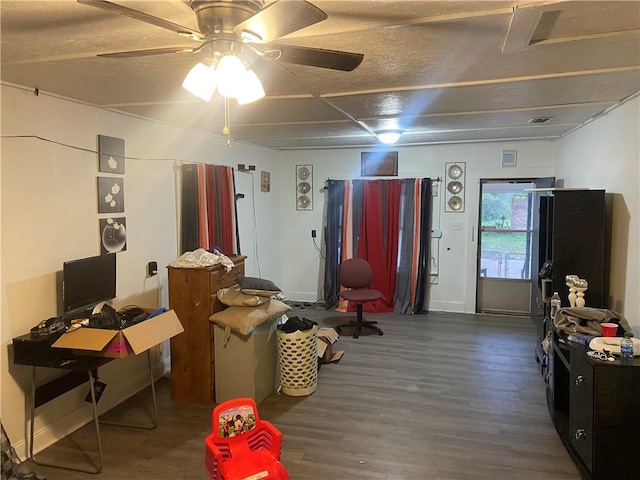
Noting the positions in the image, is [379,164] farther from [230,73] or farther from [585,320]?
[230,73]

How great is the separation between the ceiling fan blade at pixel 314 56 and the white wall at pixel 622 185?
2.41m

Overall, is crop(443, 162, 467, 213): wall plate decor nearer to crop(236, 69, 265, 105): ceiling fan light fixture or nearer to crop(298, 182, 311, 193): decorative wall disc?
crop(298, 182, 311, 193): decorative wall disc

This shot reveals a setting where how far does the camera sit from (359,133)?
5051 millimetres

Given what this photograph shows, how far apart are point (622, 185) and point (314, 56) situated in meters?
2.79

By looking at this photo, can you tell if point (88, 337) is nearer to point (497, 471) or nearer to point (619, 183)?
point (497, 471)

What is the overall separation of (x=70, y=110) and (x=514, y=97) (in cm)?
308

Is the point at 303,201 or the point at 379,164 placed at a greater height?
the point at 379,164

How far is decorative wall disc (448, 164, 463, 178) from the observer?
6250 millimetres

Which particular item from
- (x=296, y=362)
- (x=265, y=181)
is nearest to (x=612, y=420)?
(x=296, y=362)

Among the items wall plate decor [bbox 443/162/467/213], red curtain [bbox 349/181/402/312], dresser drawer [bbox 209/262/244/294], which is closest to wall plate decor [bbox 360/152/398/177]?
Answer: red curtain [bbox 349/181/402/312]

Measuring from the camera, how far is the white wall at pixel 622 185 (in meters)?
3.11

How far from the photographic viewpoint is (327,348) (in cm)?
447

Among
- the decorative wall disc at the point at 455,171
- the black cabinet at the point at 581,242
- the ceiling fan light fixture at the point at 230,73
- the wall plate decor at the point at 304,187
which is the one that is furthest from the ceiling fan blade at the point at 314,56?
the wall plate decor at the point at 304,187

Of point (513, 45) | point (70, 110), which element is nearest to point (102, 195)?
point (70, 110)
